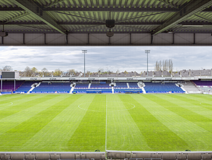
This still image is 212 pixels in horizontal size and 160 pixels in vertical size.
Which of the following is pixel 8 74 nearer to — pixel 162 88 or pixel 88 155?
pixel 88 155

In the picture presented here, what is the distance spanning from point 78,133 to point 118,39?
1000 centimetres

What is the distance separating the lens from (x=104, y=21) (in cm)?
1073

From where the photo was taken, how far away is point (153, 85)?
52.8m

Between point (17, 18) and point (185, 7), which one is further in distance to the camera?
point (17, 18)

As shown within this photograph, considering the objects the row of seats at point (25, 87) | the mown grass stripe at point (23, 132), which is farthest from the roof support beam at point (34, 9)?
the row of seats at point (25, 87)

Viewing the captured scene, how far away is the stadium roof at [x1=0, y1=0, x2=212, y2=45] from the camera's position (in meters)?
8.40

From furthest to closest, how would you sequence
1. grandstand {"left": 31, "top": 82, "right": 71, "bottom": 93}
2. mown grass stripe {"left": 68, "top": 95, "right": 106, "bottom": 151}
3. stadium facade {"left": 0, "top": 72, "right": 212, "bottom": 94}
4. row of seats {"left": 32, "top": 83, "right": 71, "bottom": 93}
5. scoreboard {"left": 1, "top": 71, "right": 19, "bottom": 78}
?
stadium facade {"left": 0, "top": 72, "right": 212, "bottom": 94} < row of seats {"left": 32, "top": 83, "right": 71, "bottom": 93} < grandstand {"left": 31, "top": 82, "right": 71, "bottom": 93} < scoreboard {"left": 1, "top": 71, "right": 19, "bottom": 78} < mown grass stripe {"left": 68, "top": 95, "right": 106, "bottom": 151}

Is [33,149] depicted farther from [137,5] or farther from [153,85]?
[153,85]

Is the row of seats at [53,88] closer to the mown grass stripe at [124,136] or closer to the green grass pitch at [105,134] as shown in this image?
the green grass pitch at [105,134]

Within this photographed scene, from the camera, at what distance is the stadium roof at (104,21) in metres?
8.40

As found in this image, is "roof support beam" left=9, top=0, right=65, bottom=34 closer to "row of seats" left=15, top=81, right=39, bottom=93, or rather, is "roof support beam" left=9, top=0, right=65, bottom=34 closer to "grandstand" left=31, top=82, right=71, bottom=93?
"grandstand" left=31, top=82, right=71, bottom=93

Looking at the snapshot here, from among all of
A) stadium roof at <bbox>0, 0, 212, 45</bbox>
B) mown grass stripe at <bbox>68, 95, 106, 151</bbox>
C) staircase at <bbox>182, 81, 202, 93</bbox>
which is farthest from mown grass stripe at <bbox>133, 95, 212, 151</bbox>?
staircase at <bbox>182, 81, 202, 93</bbox>

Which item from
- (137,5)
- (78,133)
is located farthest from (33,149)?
(137,5)

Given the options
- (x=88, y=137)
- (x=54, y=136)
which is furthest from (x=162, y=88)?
(x=54, y=136)
